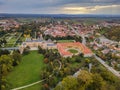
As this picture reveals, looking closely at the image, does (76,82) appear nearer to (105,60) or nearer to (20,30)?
(105,60)

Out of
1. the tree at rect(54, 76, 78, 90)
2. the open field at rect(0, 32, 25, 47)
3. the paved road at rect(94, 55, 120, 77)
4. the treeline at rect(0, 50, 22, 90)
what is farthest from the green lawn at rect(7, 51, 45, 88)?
the open field at rect(0, 32, 25, 47)

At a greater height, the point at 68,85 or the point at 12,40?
the point at 68,85

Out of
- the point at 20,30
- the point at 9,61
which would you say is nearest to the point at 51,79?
the point at 9,61

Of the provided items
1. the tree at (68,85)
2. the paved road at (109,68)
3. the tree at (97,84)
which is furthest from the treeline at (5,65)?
the paved road at (109,68)

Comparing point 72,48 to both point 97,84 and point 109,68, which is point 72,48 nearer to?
point 109,68

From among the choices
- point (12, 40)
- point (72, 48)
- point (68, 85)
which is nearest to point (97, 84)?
point (68, 85)

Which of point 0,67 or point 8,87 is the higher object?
point 0,67

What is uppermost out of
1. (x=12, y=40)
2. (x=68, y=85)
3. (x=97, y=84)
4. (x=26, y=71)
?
(x=68, y=85)

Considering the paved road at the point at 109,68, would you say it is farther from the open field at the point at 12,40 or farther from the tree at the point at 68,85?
the open field at the point at 12,40
